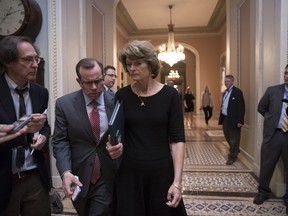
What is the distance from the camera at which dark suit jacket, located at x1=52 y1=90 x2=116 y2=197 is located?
178 centimetres

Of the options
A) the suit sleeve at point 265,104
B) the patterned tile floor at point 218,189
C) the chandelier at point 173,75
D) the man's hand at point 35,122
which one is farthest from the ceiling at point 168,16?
the man's hand at point 35,122

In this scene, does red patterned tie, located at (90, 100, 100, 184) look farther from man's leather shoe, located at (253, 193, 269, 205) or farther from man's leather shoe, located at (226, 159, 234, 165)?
man's leather shoe, located at (226, 159, 234, 165)

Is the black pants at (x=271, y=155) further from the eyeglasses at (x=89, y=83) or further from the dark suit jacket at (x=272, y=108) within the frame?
the eyeglasses at (x=89, y=83)

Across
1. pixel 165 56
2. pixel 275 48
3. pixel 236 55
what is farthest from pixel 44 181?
pixel 165 56

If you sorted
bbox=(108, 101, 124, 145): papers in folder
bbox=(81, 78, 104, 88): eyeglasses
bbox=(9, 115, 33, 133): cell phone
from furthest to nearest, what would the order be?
bbox=(81, 78, 104, 88): eyeglasses → bbox=(9, 115, 33, 133): cell phone → bbox=(108, 101, 124, 145): papers in folder

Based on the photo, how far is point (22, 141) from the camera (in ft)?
5.35

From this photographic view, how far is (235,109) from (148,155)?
13.7 feet

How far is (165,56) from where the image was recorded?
11164 millimetres

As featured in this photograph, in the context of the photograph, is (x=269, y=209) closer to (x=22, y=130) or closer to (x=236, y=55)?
(x=22, y=130)

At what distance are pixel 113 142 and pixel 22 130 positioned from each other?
1.65ft

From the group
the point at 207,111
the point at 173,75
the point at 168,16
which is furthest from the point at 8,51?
the point at 173,75

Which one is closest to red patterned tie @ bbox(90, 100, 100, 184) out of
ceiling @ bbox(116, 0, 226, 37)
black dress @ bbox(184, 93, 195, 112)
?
ceiling @ bbox(116, 0, 226, 37)

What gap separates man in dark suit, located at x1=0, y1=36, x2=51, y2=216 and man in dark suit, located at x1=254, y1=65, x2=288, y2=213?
2.74m

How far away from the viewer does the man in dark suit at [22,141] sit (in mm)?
1623
